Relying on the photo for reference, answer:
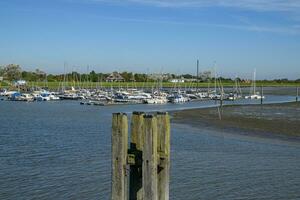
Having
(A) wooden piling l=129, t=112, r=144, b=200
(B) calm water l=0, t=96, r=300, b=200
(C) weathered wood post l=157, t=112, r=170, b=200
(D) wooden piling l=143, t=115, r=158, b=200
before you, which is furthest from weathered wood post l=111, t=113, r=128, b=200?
(B) calm water l=0, t=96, r=300, b=200

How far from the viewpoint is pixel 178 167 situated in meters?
26.3

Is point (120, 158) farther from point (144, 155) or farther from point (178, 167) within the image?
point (178, 167)

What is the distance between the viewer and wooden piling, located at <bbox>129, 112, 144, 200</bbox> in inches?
441

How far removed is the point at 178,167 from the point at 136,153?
599 inches

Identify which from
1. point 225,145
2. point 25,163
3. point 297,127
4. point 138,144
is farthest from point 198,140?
point 138,144

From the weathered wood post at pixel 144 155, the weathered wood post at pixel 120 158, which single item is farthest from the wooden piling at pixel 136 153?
the weathered wood post at pixel 120 158

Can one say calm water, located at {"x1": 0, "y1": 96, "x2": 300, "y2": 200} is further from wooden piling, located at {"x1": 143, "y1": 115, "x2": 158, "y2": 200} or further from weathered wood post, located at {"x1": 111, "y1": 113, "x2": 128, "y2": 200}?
wooden piling, located at {"x1": 143, "y1": 115, "x2": 158, "y2": 200}

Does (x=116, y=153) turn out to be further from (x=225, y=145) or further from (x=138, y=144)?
(x=225, y=145)

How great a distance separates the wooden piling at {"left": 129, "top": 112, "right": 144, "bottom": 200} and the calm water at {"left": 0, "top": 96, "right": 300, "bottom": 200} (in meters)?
8.32

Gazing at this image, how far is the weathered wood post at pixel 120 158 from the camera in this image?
1120 centimetres

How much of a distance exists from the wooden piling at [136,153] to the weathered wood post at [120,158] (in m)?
0.20

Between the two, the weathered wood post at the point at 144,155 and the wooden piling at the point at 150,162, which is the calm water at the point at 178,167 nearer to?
the weathered wood post at the point at 144,155

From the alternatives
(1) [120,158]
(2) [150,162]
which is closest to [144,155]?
(2) [150,162]

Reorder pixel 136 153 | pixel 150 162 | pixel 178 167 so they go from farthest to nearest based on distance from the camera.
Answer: pixel 178 167 → pixel 136 153 → pixel 150 162
